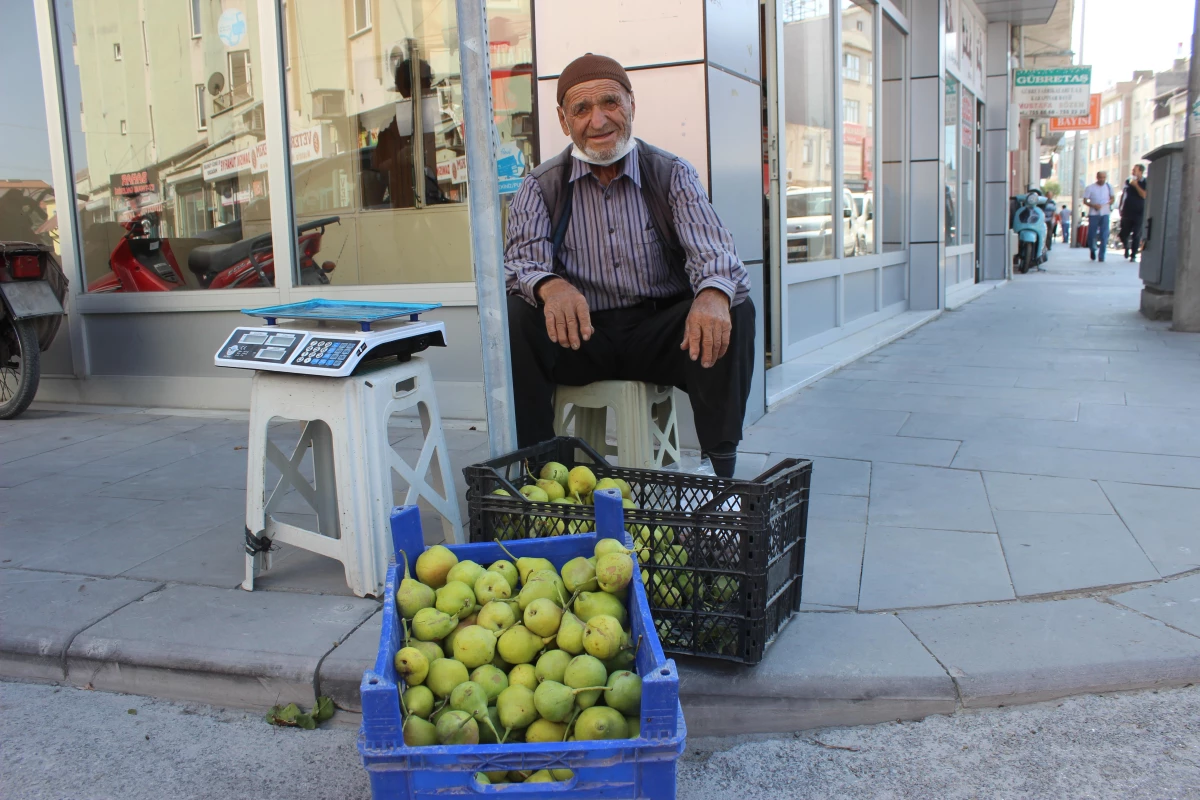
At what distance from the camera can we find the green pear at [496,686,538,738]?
1.70 meters

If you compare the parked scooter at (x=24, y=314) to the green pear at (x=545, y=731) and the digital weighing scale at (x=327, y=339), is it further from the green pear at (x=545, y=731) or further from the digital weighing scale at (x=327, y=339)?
the green pear at (x=545, y=731)

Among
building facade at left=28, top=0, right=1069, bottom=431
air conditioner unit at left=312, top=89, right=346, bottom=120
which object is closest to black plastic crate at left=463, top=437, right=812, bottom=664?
building facade at left=28, top=0, right=1069, bottom=431

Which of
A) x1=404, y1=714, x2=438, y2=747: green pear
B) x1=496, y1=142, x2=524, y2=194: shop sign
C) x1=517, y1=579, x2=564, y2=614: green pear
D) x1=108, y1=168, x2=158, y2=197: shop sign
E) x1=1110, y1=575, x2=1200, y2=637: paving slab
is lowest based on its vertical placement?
x1=1110, y1=575, x2=1200, y2=637: paving slab

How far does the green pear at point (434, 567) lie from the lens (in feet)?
6.84

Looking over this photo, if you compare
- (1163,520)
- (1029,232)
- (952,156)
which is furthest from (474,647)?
(1029,232)

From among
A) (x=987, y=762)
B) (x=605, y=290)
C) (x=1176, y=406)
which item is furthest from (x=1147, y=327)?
(x=987, y=762)

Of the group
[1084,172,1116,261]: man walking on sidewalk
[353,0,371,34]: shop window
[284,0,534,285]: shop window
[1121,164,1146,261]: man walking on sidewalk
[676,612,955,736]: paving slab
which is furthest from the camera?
[1084,172,1116,261]: man walking on sidewalk

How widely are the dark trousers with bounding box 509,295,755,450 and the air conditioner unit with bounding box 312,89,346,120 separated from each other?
337cm

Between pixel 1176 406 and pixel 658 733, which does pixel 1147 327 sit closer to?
pixel 1176 406

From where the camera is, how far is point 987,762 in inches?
85.9

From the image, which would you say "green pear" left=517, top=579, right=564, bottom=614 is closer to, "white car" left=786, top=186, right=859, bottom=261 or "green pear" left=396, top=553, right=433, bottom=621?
"green pear" left=396, top=553, right=433, bottom=621

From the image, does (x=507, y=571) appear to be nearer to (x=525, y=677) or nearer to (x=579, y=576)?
(x=579, y=576)

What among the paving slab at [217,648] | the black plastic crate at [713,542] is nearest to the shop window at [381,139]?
the paving slab at [217,648]

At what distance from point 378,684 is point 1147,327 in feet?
31.0
